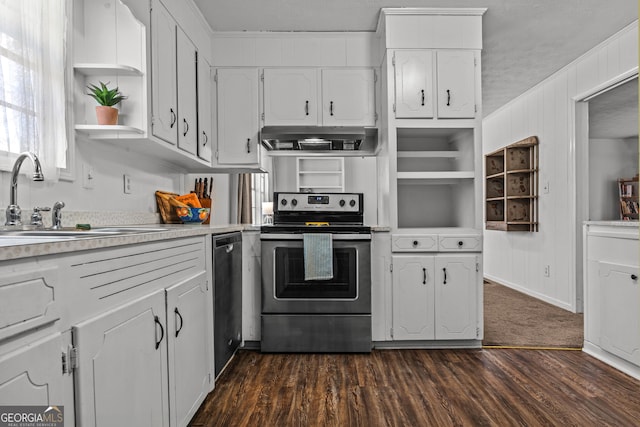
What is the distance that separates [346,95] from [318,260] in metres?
1.40

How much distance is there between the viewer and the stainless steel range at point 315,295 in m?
2.61

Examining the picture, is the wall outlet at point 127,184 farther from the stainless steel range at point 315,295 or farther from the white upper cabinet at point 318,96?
the white upper cabinet at point 318,96

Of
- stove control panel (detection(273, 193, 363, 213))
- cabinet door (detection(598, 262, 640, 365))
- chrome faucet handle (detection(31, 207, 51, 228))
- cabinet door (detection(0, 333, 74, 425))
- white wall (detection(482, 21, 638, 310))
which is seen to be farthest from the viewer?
white wall (detection(482, 21, 638, 310))

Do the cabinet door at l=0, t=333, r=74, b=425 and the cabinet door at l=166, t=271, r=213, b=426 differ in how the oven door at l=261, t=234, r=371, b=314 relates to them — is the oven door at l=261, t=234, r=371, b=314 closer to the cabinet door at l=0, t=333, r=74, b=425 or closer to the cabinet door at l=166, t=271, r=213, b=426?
the cabinet door at l=166, t=271, r=213, b=426

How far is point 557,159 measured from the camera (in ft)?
12.9

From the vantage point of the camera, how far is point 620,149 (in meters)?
4.76

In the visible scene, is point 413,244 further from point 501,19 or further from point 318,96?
point 501,19

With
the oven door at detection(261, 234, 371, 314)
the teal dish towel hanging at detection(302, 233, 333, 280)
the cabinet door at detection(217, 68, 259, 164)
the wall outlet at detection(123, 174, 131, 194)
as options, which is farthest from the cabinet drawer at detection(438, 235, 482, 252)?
the wall outlet at detection(123, 174, 131, 194)

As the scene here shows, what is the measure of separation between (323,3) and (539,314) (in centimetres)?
336

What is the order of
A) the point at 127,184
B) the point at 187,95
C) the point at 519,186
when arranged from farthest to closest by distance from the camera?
the point at 519,186
the point at 187,95
the point at 127,184

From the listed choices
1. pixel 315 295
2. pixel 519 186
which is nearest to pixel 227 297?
pixel 315 295

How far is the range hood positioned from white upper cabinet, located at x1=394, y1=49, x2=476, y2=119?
387 millimetres

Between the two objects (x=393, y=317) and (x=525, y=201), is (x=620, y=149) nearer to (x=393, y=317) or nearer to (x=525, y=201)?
(x=525, y=201)

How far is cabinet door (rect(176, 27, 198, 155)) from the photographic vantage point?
2381mm
